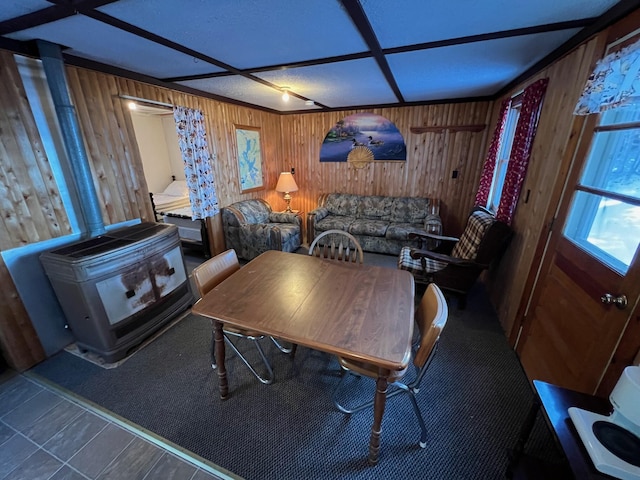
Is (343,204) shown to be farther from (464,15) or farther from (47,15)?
(47,15)

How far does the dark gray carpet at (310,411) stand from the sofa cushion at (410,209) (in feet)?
7.55

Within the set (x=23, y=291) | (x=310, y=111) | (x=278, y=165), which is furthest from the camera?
(x=278, y=165)

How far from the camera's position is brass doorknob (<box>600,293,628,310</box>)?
110 cm

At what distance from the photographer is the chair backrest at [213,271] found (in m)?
1.62

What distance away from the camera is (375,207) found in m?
4.38

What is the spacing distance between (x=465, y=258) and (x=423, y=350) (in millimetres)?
1787

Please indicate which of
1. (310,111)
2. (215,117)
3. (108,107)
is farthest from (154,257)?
(310,111)

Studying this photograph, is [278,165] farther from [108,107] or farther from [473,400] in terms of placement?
[473,400]

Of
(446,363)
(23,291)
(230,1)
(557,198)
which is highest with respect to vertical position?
(230,1)

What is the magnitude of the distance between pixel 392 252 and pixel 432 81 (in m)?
2.30

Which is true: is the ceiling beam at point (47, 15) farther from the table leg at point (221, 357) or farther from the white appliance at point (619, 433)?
the white appliance at point (619, 433)

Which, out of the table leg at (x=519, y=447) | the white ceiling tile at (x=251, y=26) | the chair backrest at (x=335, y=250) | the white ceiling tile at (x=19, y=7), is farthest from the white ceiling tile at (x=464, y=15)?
the table leg at (x=519, y=447)

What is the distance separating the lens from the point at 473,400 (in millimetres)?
1672

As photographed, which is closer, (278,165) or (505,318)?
(505,318)
